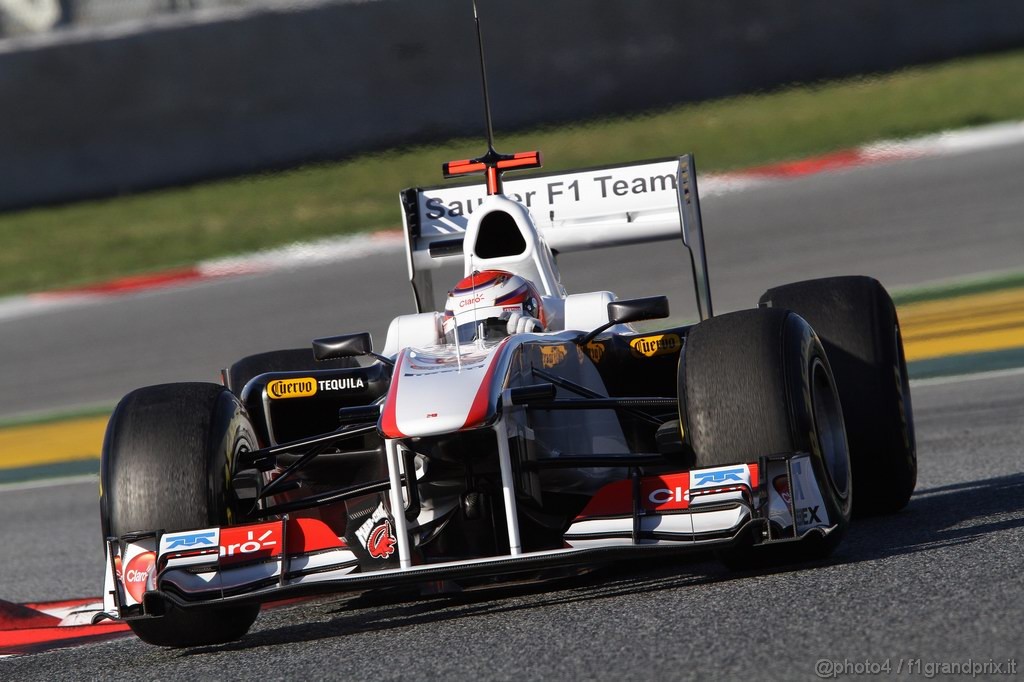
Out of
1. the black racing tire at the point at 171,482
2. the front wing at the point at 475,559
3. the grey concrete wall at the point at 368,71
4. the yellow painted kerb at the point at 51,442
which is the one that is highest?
the grey concrete wall at the point at 368,71

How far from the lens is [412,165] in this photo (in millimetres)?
18859

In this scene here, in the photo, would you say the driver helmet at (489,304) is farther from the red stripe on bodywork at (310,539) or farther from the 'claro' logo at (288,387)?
the red stripe on bodywork at (310,539)

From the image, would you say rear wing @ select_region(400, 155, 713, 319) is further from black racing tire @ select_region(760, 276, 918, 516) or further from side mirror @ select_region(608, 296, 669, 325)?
side mirror @ select_region(608, 296, 669, 325)

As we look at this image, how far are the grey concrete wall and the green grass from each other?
1.27 feet

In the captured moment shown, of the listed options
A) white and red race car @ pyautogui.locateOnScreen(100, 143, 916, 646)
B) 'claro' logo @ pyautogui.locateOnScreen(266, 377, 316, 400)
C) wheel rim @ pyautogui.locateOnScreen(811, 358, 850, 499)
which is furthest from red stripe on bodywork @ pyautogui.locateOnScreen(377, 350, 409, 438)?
wheel rim @ pyautogui.locateOnScreen(811, 358, 850, 499)

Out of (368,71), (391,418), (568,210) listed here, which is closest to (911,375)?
Result: (568,210)

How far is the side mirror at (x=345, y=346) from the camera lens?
594 centimetres

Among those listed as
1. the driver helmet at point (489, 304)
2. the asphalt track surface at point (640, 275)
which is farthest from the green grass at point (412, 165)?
the driver helmet at point (489, 304)

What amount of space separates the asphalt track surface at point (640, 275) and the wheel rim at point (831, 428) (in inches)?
264

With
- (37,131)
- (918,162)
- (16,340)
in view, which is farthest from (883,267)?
(37,131)

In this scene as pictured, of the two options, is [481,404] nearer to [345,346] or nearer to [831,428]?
[345,346]

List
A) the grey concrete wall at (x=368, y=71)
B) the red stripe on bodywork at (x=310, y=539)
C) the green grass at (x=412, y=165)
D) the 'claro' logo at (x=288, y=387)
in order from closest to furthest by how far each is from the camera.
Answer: the red stripe on bodywork at (x=310, y=539)
the 'claro' logo at (x=288, y=387)
the green grass at (x=412, y=165)
the grey concrete wall at (x=368, y=71)

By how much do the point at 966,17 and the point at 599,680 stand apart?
1679 centimetres

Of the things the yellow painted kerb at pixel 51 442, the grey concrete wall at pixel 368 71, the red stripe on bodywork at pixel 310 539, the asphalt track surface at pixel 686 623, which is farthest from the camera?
the grey concrete wall at pixel 368 71
